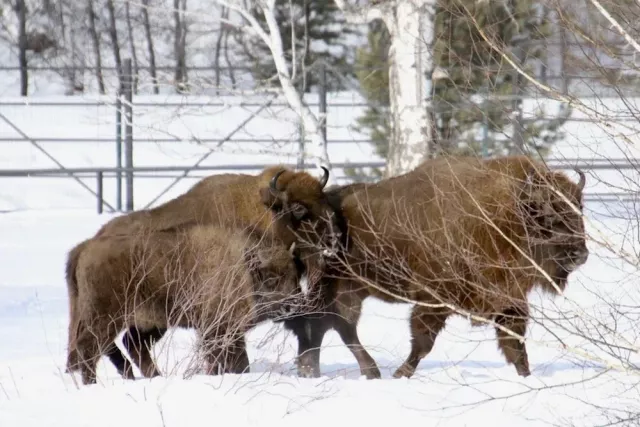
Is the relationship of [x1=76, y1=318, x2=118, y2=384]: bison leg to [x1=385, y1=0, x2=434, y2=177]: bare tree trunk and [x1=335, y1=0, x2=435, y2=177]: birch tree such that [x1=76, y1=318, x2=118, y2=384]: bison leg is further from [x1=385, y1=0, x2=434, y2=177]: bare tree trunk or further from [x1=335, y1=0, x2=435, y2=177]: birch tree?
[x1=385, y1=0, x2=434, y2=177]: bare tree trunk

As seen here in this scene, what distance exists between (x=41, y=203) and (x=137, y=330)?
558 inches

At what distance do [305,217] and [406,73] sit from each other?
14.2 feet

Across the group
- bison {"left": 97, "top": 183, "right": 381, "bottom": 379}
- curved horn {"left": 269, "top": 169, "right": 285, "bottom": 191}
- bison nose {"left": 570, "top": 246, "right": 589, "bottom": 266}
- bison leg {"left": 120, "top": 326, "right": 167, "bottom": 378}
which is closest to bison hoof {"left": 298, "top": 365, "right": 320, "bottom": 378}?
bison {"left": 97, "top": 183, "right": 381, "bottom": 379}

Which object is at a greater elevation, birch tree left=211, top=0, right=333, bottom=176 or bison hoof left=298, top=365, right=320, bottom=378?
birch tree left=211, top=0, right=333, bottom=176

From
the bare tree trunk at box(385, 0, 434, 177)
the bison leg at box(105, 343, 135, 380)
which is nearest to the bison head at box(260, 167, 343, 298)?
the bison leg at box(105, 343, 135, 380)

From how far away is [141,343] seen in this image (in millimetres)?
7637

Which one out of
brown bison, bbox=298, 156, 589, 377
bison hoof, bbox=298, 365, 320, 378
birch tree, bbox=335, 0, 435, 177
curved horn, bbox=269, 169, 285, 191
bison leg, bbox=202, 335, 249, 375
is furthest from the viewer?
birch tree, bbox=335, 0, 435, 177

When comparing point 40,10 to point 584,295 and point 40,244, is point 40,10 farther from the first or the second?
point 584,295

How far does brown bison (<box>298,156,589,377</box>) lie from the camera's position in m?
7.45

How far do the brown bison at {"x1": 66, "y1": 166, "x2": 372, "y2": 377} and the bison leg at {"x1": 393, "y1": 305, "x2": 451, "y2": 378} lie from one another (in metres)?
0.63

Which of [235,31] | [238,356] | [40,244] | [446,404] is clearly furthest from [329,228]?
[235,31]

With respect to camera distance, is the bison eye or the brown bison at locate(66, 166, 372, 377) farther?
the bison eye

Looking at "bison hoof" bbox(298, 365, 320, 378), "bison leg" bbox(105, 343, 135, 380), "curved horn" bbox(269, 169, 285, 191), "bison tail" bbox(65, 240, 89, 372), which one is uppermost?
"curved horn" bbox(269, 169, 285, 191)

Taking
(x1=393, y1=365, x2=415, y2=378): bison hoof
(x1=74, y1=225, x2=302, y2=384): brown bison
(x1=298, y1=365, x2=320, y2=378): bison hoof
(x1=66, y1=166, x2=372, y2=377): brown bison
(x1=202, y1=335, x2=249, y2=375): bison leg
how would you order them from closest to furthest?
(x1=202, y1=335, x2=249, y2=375): bison leg
(x1=74, y1=225, x2=302, y2=384): brown bison
(x1=298, y1=365, x2=320, y2=378): bison hoof
(x1=393, y1=365, x2=415, y2=378): bison hoof
(x1=66, y1=166, x2=372, y2=377): brown bison
